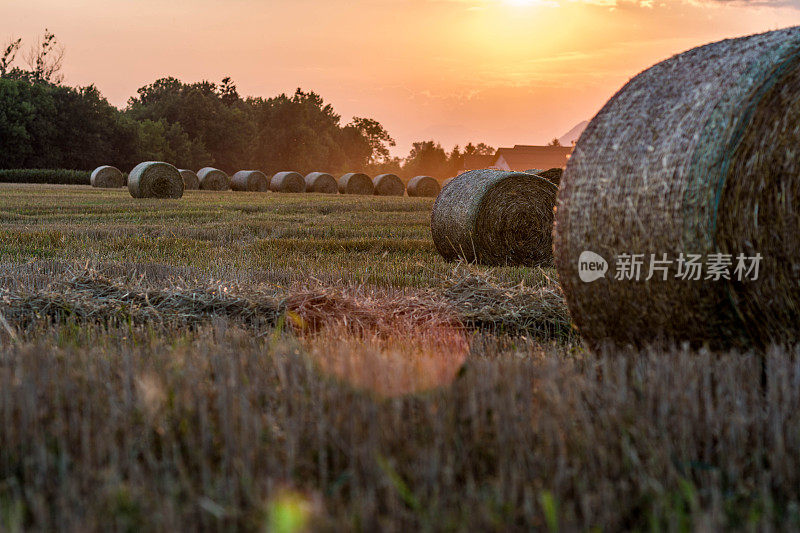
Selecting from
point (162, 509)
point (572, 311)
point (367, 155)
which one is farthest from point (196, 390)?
point (367, 155)

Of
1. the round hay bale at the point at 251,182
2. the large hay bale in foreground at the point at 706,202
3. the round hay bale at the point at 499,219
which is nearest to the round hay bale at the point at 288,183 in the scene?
the round hay bale at the point at 251,182

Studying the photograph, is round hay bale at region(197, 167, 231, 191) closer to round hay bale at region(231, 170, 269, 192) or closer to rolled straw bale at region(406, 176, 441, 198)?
round hay bale at region(231, 170, 269, 192)

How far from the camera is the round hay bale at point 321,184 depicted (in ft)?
135

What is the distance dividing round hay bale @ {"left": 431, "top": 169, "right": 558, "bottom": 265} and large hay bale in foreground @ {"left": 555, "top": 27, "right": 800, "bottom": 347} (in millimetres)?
5442

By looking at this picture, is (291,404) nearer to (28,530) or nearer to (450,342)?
(28,530)

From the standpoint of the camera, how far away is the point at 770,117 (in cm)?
404

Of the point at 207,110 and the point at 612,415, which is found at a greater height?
the point at 207,110

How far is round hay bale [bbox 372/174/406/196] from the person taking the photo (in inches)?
1639

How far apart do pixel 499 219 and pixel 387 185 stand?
31.9 m

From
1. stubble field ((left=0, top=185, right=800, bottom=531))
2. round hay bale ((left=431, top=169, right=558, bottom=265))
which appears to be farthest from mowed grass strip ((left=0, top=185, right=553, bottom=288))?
stubble field ((left=0, top=185, right=800, bottom=531))

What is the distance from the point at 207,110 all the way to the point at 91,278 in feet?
217

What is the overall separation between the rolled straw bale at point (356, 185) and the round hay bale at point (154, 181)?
14.5m

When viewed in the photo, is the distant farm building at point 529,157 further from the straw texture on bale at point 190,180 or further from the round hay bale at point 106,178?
the round hay bale at point 106,178

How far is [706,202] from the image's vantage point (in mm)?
4027
